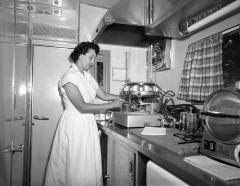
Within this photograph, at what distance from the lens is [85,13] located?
100 inches

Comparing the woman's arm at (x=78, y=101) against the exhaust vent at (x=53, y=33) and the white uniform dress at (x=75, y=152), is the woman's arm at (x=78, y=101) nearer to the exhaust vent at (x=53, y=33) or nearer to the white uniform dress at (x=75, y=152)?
the white uniform dress at (x=75, y=152)

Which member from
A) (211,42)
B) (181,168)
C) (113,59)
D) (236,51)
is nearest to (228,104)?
(181,168)

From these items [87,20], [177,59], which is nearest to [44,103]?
[87,20]

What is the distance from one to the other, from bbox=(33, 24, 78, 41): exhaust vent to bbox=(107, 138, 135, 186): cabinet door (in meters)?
1.52

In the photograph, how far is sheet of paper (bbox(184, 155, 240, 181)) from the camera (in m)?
0.60

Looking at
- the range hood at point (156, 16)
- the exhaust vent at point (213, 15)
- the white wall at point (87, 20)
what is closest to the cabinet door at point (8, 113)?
the range hood at point (156, 16)

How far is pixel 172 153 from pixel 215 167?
21 centimetres

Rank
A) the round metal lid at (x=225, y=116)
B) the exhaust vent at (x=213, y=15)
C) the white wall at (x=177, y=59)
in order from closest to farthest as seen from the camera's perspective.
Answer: the round metal lid at (x=225, y=116) < the exhaust vent at (x=213, y=15) < the white wall at (x=177, y=59)

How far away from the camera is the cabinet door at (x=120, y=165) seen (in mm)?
1110

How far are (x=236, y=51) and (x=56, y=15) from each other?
2044 mm

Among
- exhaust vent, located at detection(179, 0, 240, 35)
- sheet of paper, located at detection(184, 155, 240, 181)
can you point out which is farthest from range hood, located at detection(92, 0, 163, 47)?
sheet of paper, located at detection(184, 155, 240, 181)

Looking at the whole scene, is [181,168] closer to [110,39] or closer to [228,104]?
[228,104]

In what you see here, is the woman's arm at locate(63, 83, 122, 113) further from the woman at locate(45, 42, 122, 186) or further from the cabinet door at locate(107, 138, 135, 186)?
the cabinet door at locate(107, 138, 135, 186)

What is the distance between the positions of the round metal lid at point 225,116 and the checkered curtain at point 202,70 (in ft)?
1.85
